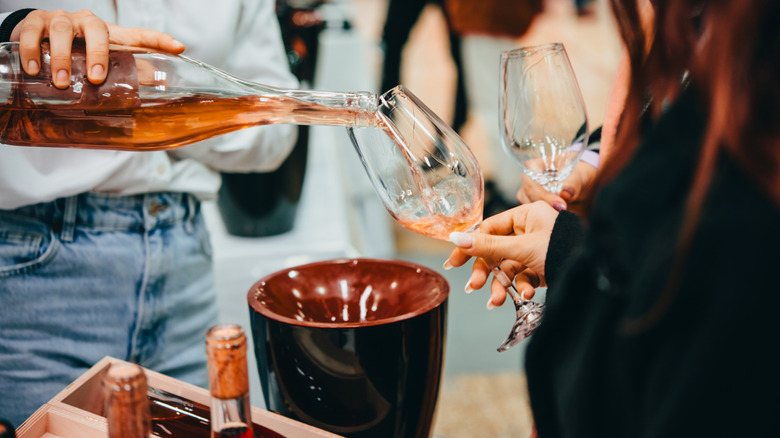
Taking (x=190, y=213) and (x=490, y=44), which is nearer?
(x=190, y=213)

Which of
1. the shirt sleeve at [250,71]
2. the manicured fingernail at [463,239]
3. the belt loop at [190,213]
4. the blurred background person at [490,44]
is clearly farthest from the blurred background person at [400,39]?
the manicured fingernail at [463,239]

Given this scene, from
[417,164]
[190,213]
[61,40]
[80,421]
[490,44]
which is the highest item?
[490,44]

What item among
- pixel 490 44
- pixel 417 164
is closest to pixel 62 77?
pixel 417 164

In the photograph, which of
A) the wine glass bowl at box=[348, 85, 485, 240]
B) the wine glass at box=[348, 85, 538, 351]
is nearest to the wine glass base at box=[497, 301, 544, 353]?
the wine glass at box=[348, 85, 538, 351]

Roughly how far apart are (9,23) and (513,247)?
Answer: 53 centimetres

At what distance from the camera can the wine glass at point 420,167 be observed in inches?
22.3

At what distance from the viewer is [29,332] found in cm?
69

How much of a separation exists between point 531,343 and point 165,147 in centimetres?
43

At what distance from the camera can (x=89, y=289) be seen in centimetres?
72

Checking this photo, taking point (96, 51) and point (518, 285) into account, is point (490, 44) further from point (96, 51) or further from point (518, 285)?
point (96, 51)

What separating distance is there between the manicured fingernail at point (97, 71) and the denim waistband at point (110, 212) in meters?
0.23

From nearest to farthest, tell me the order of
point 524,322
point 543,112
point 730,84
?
point 730,84 → point 524,322 → point 543,112

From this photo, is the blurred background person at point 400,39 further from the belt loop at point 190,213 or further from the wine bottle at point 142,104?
the wine bottle at point 142,104

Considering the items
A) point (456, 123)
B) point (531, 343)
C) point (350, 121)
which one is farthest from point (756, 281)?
point (456, 123)
